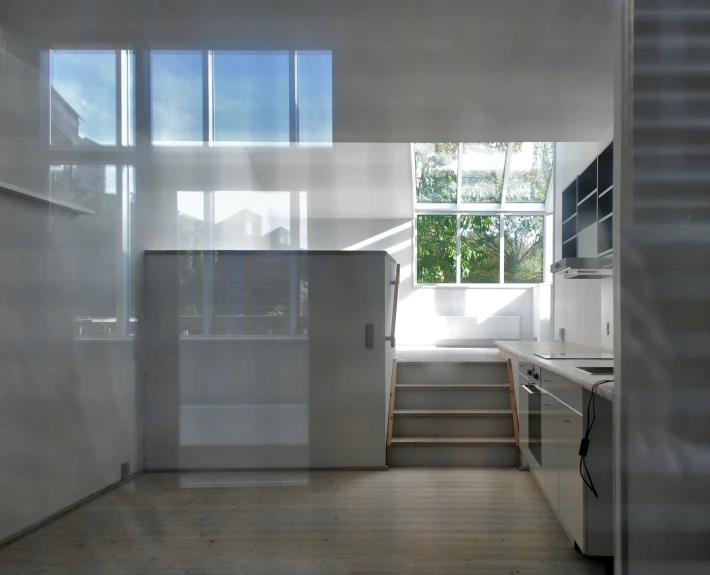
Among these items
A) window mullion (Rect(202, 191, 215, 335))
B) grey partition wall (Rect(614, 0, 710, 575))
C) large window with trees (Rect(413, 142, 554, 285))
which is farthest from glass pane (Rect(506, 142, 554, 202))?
window mullion (Rect(202, 191, 215, 335))

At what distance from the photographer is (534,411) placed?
109 inches

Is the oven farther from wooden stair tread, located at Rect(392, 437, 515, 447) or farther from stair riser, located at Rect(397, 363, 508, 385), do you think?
stair riser, located at Rect(397, 363, 508, 385)

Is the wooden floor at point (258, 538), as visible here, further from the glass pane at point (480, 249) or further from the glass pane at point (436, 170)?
the glass pane at point (480, 249)

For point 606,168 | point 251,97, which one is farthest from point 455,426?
point 251,97

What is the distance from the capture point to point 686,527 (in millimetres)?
1633

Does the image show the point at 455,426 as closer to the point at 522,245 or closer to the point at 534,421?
the point at 534,421

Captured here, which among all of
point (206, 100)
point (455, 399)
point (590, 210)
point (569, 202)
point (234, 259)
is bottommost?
point (455, 399)

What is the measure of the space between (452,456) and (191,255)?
170cm

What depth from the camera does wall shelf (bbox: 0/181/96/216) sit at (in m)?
1.94

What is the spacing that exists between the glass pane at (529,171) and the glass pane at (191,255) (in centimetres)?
157

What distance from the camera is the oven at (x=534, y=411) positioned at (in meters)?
2.65

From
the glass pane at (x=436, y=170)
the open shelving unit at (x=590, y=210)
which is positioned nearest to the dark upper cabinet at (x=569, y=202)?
the open shelving unit at (x=590, y=210)

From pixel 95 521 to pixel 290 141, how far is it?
5.42 ft

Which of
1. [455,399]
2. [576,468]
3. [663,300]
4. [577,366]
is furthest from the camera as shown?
[455,399]
